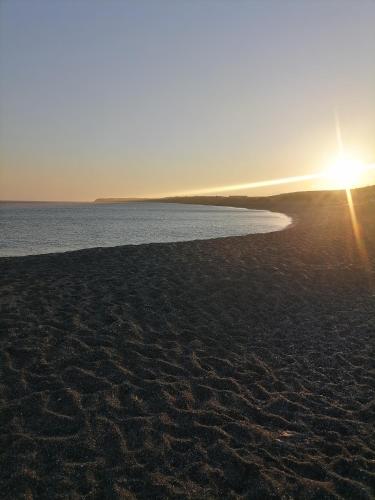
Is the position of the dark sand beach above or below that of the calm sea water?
below

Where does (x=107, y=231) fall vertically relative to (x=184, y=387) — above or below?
above

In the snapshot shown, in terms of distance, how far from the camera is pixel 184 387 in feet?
23.5

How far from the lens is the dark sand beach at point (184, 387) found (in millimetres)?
5012

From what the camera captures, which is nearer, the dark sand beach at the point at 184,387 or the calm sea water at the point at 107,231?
the dark sand beach at the point at 184,387

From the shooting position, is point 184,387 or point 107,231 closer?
point 184,387

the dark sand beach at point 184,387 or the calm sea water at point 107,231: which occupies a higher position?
the calm sea water at point 107,231

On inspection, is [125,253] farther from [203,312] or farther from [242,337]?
[242,337]

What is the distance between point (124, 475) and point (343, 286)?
1185 centimetres

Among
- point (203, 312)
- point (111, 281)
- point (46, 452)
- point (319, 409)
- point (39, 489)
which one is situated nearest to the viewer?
point (39, 489)

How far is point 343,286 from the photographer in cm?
1480

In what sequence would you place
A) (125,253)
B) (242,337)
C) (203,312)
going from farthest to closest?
1. (125,253)
2. (203,312)
3. (242,337)

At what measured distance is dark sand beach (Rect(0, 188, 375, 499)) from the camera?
501 cm

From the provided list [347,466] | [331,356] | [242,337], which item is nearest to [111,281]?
[242,337]

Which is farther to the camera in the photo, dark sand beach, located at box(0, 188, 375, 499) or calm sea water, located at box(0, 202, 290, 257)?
calm sea water, located at box(0, 202, 290, 257)
